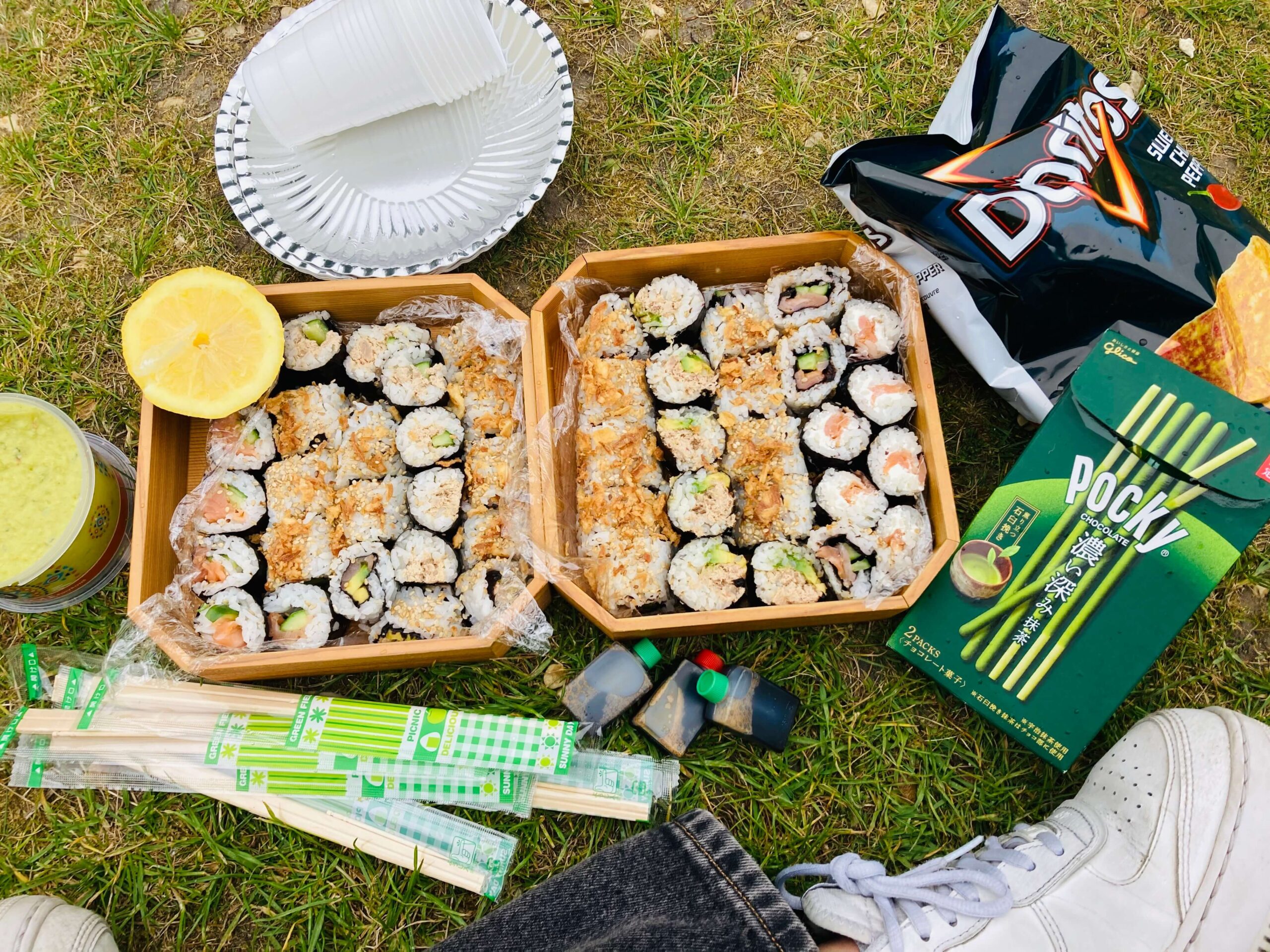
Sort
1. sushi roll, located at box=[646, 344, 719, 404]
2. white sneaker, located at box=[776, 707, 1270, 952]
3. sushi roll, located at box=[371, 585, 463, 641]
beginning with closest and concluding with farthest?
white sneaker, located at box=[776, 707, 1270, 952]
sushi roll, located at box=[371, 585, 463, 641]
sushi roll, located at box=[646, 344, 719, 404]

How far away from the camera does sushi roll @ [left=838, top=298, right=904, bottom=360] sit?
6.02 feet

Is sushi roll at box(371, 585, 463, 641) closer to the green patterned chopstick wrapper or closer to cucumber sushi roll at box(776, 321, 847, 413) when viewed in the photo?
the green patterned chopstick wrapper

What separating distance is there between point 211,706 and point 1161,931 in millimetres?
1976

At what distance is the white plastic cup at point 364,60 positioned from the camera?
1.79 metres

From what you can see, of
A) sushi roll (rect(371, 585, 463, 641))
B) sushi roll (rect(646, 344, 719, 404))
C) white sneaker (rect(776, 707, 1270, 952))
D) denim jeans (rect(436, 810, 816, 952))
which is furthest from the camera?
sushi roll (rect(646, 344, 719, 404))

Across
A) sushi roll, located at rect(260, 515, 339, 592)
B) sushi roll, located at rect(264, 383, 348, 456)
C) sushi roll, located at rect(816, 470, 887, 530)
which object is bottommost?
sushi roll, located at rect(260, 515, 339, 592)

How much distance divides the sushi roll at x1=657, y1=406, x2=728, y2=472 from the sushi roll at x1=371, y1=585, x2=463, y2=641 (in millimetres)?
570

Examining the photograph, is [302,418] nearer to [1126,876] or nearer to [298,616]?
[298,616]

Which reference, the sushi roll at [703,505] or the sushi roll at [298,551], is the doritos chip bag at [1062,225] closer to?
the sushi roll at [703,505]

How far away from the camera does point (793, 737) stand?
74.7 inches

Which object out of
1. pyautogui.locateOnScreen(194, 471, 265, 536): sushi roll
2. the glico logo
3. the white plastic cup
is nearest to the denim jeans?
pyautogui.locateOnScreen(194, 471, 265, 536): sushi roll

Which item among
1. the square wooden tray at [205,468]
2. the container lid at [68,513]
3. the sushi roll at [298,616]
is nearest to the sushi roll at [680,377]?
the square wooden tray at [205,468]

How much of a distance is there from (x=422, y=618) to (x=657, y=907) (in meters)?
0.73

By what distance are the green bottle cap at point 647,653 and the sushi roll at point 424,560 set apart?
1.40 feet
